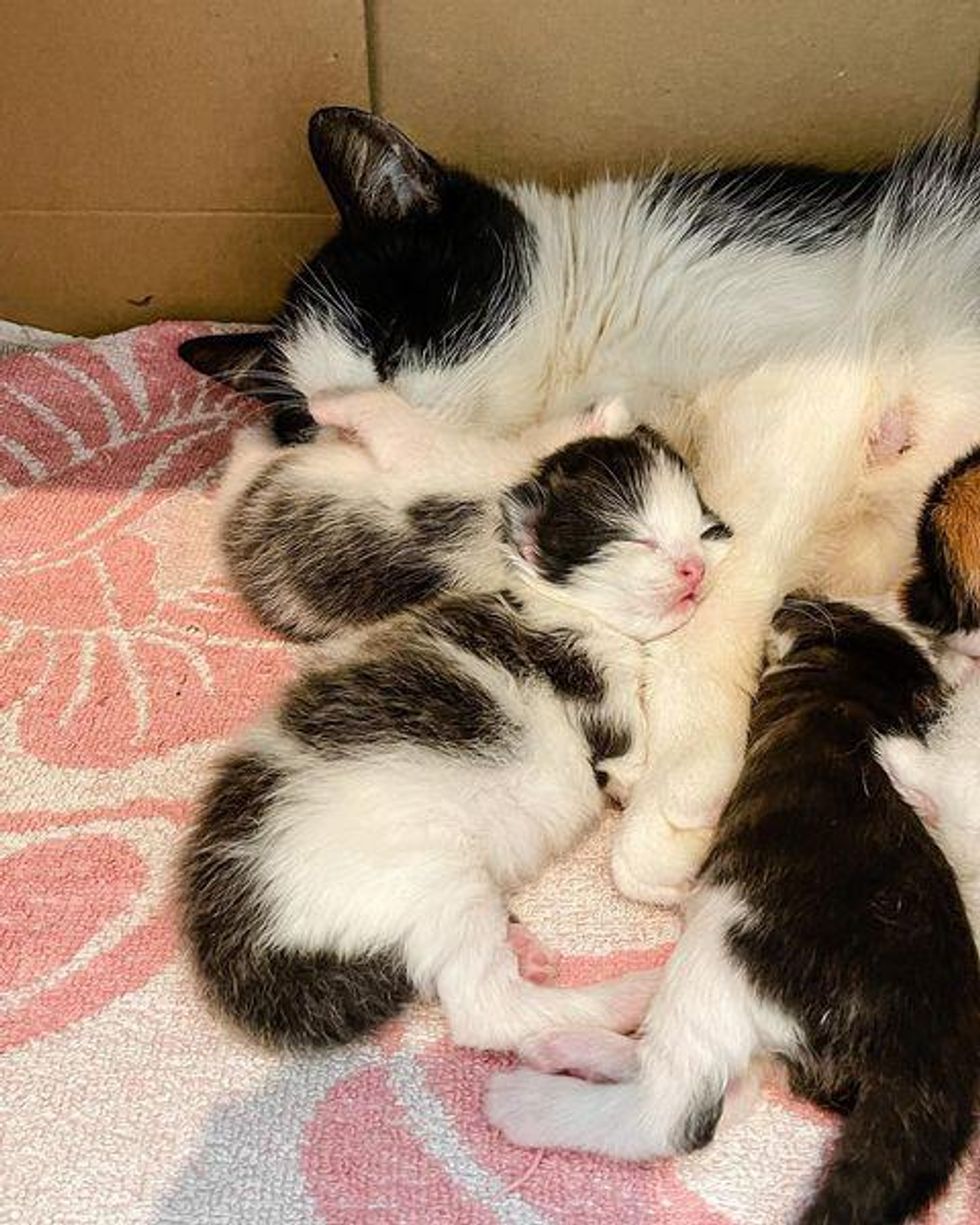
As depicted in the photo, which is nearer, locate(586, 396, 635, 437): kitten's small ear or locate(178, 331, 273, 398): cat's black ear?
locate(586, 396, 635, 437): kitten's small ear

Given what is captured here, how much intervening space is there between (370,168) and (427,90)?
0.25m

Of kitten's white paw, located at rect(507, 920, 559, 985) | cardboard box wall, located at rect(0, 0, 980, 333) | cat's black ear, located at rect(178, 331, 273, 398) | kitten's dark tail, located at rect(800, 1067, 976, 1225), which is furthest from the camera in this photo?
cat's black ear, located at rect(178, 331, 273, 398)

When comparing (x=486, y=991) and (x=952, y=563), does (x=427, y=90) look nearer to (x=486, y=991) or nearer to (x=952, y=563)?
(x=952, y=563)

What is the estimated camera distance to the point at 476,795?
1214 mm

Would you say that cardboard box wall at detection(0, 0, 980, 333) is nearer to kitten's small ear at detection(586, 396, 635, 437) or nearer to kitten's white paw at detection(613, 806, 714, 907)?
kitten's small ear at detection(586, 396, 635, 437)

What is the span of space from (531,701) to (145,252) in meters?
1.04

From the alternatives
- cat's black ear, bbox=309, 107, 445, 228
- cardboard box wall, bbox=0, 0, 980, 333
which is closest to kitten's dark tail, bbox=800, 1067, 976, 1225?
cat's black ear, bbox=309, 107, 445, 228

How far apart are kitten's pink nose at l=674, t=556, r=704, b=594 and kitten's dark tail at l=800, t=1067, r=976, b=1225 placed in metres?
0.53

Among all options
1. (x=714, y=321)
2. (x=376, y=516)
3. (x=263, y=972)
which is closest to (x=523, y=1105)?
(x=263, y=972)

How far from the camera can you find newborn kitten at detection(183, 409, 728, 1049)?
1.12m

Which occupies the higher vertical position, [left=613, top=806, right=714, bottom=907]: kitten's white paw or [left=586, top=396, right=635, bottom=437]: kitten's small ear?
[left=586, top=396, right=635, bottom=437]: kitten's small ear

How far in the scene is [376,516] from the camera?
1481mm

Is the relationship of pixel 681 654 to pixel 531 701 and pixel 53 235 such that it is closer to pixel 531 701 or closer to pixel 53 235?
pixel 531 701

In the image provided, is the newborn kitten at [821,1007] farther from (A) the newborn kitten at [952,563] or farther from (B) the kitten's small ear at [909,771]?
(A) the newborn kitten at [952,563]
